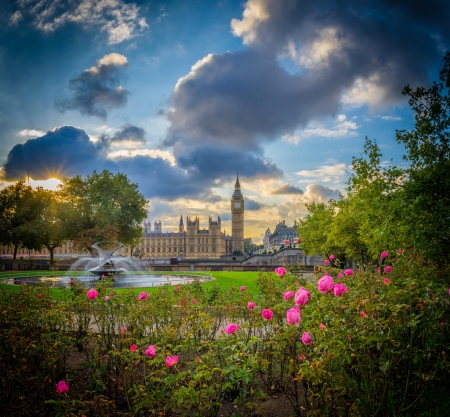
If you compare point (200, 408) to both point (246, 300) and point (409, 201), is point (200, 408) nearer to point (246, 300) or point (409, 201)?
point (246, 300)

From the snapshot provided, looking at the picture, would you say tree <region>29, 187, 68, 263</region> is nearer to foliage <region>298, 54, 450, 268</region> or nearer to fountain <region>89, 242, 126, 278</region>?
fountain <region>89, 242, 126, 278</region>

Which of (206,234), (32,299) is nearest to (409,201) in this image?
(32,299)

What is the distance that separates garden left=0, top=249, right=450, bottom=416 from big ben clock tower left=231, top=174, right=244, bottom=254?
12182cm

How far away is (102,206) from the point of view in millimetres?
39469

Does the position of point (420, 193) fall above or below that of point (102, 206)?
below

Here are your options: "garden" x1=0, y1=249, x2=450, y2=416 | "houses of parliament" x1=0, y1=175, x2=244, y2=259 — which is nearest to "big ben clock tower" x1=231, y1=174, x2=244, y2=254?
"houses of parliament" x1=0, y1=175, x2=244, y2=259

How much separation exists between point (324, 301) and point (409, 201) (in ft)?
12.3

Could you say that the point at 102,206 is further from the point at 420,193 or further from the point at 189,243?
the point at 189,243

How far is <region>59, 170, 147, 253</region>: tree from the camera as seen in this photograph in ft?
124

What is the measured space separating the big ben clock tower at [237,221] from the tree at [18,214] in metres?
89.5

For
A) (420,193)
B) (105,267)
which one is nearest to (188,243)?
(105,267)

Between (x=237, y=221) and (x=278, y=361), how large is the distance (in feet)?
414

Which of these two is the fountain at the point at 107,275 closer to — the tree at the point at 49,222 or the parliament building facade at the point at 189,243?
the tree at the point at 49,222

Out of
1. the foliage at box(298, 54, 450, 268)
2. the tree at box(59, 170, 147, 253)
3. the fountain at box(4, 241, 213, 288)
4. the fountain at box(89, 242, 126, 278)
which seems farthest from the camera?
the tree at box(59, 170, 147, 253)
